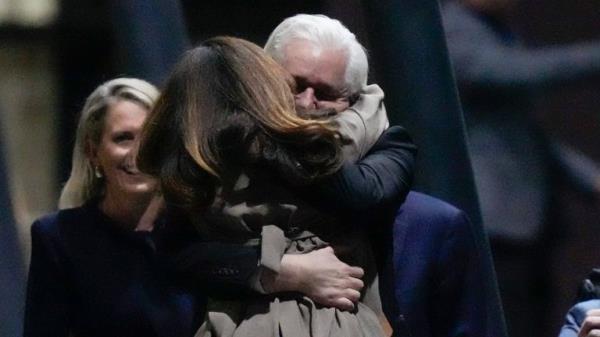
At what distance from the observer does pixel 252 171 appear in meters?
3.96

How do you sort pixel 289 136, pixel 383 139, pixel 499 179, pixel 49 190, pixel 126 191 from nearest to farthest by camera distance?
pixel 289 136, pixel 383 139, pixel 126 191, pixel 499 179, pixel 49 190

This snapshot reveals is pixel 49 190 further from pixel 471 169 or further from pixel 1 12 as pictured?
pixel 471 169

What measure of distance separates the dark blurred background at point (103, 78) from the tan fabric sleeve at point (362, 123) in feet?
5.69

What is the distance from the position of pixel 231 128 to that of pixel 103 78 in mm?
4454

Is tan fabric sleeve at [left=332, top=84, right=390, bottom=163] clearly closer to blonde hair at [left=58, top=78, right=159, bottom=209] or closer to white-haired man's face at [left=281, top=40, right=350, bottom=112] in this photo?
white-haired man's face at [left=281, top=40, right=350, bottom=112]

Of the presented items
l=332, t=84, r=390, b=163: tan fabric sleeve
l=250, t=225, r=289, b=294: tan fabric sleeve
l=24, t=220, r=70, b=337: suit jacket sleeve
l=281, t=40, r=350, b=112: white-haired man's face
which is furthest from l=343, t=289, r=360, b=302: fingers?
l=24, t=220, r=70, b=337: suit jacket sleeve

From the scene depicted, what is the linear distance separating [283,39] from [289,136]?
32 centimetres

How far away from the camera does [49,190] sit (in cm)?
843

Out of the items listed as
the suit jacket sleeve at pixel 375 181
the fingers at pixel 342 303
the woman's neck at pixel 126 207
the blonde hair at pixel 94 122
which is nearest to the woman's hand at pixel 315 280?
the fingers at pixel 342 303

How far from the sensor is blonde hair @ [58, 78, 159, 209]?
541 centimetres

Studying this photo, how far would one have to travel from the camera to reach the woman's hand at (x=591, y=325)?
411cm

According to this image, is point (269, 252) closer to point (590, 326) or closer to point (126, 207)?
point (590, 326)

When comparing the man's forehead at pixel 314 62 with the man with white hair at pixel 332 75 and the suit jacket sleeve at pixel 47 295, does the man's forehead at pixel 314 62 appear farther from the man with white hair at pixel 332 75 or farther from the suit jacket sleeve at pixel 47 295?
the suit jacket sleeve at pixel 47 295

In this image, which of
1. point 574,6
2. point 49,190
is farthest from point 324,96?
point 49,190
